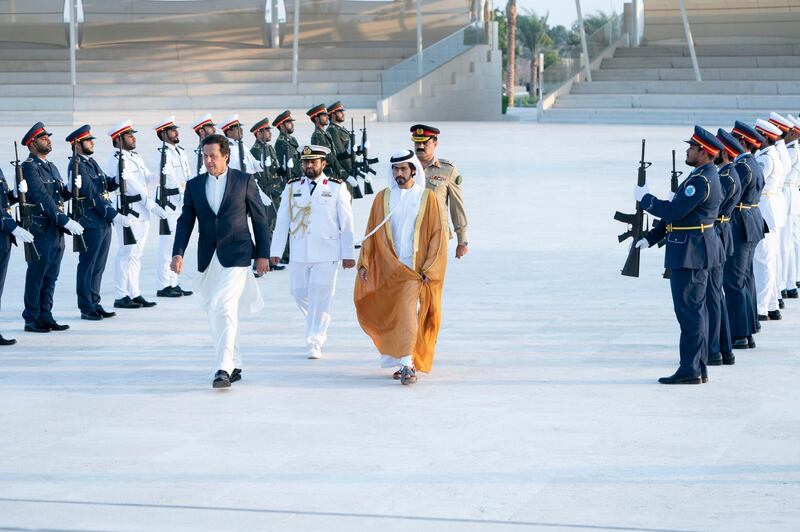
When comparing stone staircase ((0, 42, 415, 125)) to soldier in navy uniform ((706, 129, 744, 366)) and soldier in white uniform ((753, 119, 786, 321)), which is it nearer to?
soldier in white uniform ((753, 119, 786, 321))

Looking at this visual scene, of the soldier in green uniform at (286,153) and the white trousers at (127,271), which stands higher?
the soldier in green uniform at (286,153)

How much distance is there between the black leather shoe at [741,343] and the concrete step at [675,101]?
28.4 m

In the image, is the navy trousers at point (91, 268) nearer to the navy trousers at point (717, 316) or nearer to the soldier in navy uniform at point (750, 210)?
the navy trousers at point (717, 316)

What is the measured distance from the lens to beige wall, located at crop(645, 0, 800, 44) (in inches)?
1818

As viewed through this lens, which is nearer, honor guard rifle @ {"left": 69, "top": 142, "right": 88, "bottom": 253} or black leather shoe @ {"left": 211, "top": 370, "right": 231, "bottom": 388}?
black leather shoe @ {"left": 211, "top": 370, "right": 231, "bottom": 388}

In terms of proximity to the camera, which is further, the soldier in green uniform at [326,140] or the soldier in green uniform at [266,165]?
the soldier in green uniform at [326,140]

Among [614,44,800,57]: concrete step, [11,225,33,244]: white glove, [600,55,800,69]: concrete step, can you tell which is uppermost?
[614,44,800,57]: concrete step

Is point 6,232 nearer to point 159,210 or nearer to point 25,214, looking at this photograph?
point 25,214

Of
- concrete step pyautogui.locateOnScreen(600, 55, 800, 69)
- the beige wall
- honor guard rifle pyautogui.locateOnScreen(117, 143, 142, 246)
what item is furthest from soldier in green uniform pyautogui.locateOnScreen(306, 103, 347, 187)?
the beige wall

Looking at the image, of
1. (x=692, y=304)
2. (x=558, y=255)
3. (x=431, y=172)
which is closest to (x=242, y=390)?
(x=431, y=172)

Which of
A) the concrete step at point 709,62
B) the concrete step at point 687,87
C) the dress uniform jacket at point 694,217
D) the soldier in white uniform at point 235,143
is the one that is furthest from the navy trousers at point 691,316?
the concrete step at point 709,62

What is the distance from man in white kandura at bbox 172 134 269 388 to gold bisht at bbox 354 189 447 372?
0.75 metres

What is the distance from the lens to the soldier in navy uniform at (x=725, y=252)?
29.2 feet

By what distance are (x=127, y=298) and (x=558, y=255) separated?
5033 millimetres
